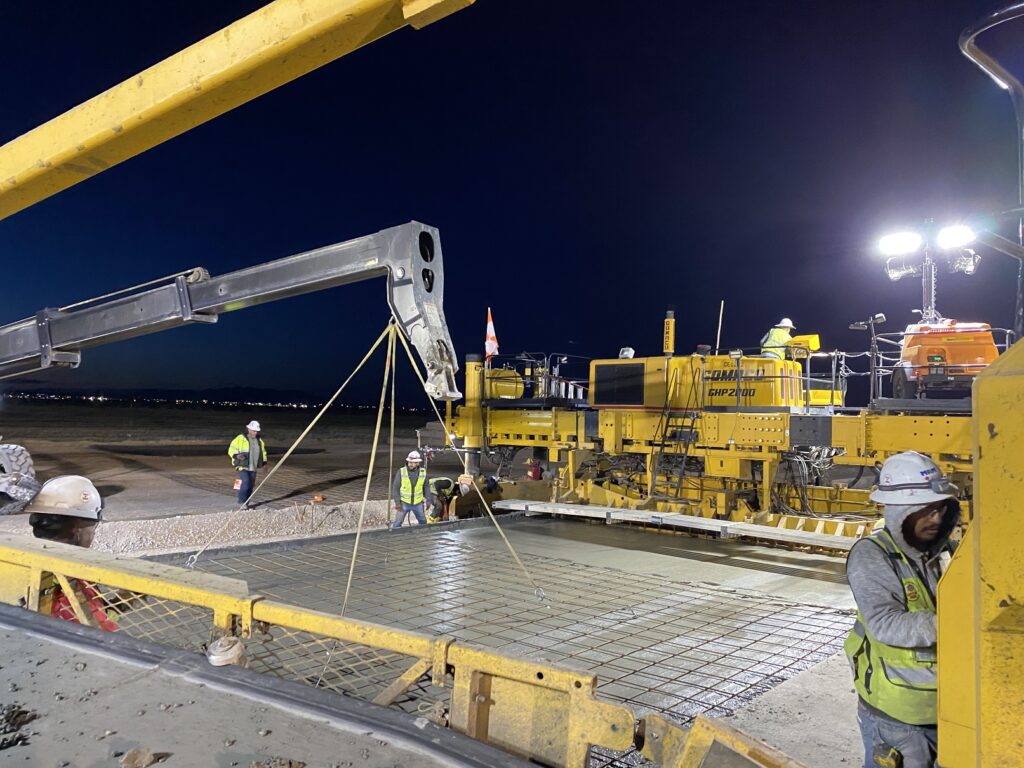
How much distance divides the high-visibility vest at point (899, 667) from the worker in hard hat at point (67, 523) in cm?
361

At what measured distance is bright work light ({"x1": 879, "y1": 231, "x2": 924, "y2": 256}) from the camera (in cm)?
549

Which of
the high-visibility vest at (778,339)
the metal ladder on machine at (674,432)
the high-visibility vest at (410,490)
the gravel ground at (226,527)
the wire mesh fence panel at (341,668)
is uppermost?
the high-visibility vest at (778,339)

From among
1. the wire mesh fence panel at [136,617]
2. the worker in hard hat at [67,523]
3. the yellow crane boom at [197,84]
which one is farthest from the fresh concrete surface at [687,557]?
the yellow crane boom at [197,84]

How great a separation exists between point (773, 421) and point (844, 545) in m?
2.64

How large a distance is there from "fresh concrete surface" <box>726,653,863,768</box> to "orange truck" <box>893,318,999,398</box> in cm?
496

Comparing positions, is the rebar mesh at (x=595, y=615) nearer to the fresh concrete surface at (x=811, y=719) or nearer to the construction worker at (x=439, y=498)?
the fresh concrete surface at (x=811, y=719)

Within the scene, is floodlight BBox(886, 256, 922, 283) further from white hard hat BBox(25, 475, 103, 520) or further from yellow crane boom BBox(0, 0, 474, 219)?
white hard hat BBox(25, 475, 103, 520)

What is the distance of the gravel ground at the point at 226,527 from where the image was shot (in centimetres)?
998

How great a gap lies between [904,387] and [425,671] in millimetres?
7638

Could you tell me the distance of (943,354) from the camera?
8.19 metres

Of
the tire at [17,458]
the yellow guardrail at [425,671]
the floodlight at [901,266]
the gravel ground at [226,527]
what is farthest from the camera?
the gravel ground at [226,527]

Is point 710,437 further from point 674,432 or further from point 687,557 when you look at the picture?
point 687,557

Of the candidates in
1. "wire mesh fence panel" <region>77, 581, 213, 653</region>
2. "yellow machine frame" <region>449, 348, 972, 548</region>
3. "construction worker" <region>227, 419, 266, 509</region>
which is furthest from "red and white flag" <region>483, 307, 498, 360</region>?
"wire mesh fence panel" <region>77, 581, 213, 653</region>

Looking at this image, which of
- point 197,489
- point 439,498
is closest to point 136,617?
point 439,498
